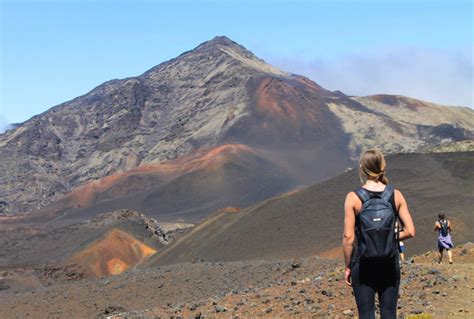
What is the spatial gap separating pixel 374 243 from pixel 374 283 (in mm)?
360

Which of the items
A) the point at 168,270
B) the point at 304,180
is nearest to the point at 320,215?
the point at 168,270

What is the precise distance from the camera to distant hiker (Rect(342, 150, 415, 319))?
18.5 feet

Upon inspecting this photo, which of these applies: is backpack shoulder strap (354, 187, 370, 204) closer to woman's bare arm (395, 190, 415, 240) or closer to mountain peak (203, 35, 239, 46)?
woman's bare arm (395, 190, 415, 240)

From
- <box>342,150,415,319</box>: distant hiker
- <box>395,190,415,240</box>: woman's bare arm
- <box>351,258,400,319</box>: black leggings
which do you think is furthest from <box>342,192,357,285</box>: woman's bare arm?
<box>395,190,415,240</box>: woman's bare arm

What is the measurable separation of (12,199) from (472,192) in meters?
100

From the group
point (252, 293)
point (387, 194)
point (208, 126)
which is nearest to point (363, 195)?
point (387, 194)

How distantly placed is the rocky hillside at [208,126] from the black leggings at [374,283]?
89.7 metres

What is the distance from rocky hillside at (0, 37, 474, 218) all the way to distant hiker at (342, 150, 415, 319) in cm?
8969

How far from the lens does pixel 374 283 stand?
5.77 meters

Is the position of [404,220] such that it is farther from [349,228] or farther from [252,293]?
[252,293]

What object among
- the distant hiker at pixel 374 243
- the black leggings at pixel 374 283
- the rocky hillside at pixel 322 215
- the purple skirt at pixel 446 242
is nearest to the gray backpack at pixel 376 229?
the distant hiker at pixel 374 243

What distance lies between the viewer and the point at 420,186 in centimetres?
3591

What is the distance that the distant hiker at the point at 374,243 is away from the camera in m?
5.65

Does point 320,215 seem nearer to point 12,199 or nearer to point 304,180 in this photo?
point 304,180
